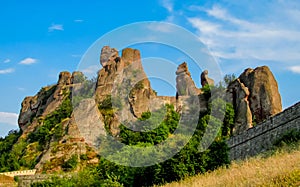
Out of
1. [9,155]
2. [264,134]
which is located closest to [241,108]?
[264,134]

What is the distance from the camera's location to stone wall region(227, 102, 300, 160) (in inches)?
773

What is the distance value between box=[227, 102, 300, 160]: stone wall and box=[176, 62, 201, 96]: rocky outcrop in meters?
28.1

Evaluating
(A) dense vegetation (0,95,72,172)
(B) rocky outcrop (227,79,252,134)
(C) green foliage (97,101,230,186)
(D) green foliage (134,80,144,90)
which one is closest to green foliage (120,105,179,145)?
(D) green foliage (134,80,144,90)

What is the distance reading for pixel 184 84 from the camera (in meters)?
53.5

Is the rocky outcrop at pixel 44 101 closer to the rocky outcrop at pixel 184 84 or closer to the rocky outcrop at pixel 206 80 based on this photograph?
the rocky outcrop at pixel 184 84

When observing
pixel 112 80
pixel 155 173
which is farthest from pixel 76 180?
pixel 112 80

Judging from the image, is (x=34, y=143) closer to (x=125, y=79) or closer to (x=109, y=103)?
(x=109, y=103)

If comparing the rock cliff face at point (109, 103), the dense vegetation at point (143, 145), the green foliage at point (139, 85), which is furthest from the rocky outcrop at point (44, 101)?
the green foliage at point (139, 85)

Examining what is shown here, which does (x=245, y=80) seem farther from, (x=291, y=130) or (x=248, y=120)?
(x=291, y=130)

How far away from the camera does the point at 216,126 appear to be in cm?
4297

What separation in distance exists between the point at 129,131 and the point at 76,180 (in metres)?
19.2

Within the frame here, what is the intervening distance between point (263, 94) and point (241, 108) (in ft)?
9.73

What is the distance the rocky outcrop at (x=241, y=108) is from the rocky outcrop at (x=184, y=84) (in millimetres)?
8632

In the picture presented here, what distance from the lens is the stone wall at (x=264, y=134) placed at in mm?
19625
